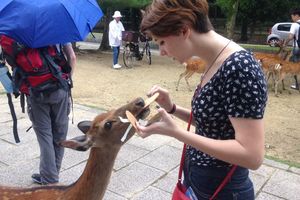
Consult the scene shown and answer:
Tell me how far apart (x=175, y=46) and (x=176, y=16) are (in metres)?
0.14

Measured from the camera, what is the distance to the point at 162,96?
207 centimetres

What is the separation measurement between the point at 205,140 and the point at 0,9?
2286 mm

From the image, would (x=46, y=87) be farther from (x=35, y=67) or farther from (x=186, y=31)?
(x=186, y=31)

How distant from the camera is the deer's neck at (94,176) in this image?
7.84 ft

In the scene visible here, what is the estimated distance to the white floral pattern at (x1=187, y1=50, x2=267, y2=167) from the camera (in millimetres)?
1572

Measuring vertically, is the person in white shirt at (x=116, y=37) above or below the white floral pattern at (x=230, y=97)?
below

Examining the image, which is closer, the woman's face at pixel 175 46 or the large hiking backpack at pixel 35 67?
the woman's face at pixel 175 46

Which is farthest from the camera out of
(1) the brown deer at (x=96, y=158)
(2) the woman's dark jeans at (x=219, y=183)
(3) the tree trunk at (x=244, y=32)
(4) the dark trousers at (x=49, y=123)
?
(3) the tree trunk at (x=244, y=32)

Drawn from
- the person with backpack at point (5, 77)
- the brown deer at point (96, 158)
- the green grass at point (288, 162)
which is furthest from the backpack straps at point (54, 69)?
the green grass at point (288, 162)

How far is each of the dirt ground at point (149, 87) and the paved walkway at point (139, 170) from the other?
104 centimetres

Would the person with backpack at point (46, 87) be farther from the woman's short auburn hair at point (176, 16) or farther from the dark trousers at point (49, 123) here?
the woman's short auburn hair at point (176, 16)

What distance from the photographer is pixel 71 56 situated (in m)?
3.70

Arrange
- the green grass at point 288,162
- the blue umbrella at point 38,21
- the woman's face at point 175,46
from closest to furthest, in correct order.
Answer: the woman's face at point 175,46, the blue umbrella at point 38,21, the green grass at point 288,162

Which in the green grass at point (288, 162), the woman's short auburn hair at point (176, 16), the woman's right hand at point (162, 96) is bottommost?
the green grass at point (288, 162)
